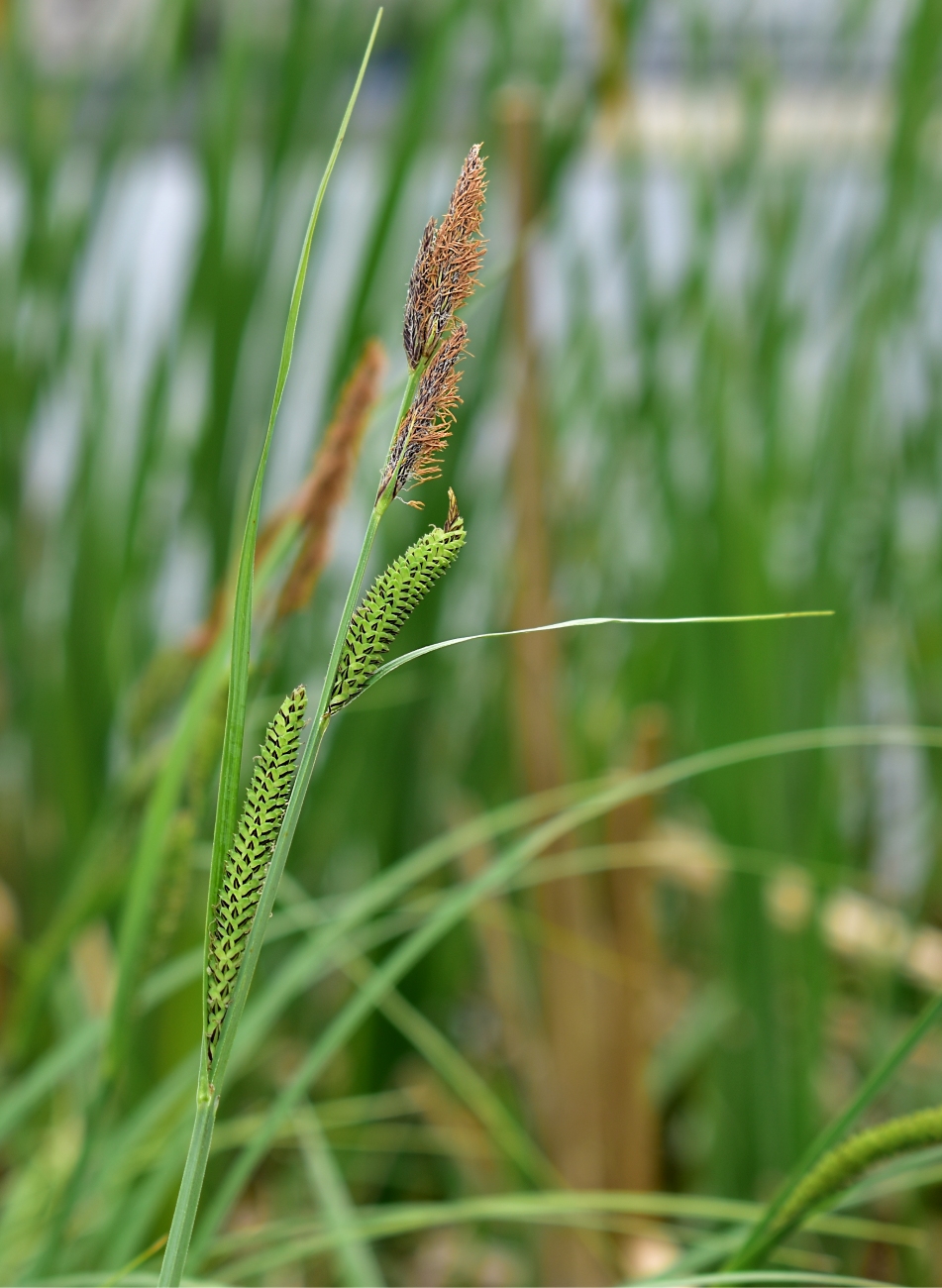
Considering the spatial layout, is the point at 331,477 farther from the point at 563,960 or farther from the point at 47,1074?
the point at 563,960

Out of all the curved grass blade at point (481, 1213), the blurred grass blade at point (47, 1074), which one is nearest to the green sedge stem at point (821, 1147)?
the curved grass blade at point (481, 1213)

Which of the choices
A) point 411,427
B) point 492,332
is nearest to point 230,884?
point 411,427

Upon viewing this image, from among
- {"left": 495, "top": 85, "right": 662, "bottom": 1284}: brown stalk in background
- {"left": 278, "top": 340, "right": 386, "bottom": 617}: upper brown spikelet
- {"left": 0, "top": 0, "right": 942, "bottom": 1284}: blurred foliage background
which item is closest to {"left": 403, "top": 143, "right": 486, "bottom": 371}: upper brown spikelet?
{"left": 278, "top": 340, "right": 386, "bottom": 617}: upper brown spikelet

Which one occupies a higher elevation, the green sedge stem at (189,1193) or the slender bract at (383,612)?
the slender bract at (383,612)

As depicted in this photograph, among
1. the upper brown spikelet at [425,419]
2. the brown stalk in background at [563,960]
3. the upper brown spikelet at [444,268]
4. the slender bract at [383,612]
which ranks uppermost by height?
the upper brown spikelet at [444,268]

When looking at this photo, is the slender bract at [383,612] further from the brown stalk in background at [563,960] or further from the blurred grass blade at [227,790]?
the brown stalk in background at [563,960]

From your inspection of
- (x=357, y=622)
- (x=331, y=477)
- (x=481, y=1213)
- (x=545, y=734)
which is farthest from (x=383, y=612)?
(x=545, y=734)
